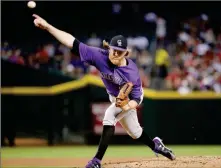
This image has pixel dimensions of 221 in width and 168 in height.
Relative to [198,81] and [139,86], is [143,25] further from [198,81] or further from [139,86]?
[139,86]

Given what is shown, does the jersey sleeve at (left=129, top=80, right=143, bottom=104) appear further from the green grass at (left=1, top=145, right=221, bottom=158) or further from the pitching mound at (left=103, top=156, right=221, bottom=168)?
the green grass at (left=1, top=145, right=221, bottom=158)

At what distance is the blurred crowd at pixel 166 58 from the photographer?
47.3 ft

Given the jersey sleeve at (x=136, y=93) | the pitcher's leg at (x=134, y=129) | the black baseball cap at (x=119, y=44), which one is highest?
the black baseball cap at (x=119, y=44)

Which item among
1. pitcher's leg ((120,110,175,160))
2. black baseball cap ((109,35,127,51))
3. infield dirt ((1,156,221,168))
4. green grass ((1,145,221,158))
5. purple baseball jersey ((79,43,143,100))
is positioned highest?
black baseball cap ((109,35,127,51))

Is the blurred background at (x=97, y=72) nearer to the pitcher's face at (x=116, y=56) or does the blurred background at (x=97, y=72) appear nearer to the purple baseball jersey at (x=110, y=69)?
the purple baseball jersey at (x=110, y=69)

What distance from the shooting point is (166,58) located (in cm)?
1500

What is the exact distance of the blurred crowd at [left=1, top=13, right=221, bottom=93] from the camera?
1441cm

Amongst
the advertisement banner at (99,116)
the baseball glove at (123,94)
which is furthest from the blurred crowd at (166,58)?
the baseball glove at (123,94)

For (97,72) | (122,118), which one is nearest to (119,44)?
(122,118)

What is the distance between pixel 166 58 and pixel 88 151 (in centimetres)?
445

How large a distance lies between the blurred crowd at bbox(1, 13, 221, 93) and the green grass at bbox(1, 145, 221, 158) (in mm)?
2089

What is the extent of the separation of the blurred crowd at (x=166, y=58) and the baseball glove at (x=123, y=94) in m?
6.81

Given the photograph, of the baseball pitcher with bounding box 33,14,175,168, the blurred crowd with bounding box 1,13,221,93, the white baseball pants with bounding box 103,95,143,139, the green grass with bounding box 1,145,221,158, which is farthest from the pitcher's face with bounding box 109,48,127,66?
the blurred crowd with bounding box 1,13,221,93

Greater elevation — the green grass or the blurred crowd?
the blurred crowd
